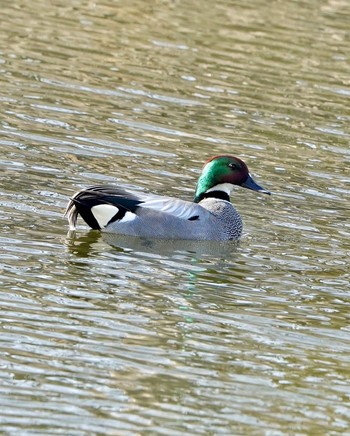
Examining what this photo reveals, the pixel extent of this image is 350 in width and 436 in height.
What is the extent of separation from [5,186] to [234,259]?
2.54 m

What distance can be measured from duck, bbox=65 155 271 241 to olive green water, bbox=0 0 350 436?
0.19m

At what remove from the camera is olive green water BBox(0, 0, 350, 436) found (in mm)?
7965

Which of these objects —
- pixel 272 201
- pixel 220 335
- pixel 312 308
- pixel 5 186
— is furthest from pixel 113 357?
pixel 272 201

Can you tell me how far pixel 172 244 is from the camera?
40.5 feet

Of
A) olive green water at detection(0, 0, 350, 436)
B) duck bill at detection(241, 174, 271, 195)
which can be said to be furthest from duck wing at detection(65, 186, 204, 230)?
duck bill at detection(241, 174, 271, 195)

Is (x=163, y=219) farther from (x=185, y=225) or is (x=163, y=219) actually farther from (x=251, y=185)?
(x=251, y=185)

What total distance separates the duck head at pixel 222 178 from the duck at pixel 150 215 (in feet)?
0.86

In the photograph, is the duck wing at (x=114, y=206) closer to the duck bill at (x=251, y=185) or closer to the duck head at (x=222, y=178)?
the duck head at (x=222, y=178)

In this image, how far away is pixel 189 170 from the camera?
14.7 metres

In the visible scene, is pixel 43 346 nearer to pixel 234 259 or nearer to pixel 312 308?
pixel 312 308

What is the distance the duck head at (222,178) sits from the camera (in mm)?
13133

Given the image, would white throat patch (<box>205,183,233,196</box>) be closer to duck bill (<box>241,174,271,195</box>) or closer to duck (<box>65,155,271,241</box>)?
duck bill (<box>241,174,271,195</box>)

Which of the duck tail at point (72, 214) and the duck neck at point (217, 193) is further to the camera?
the duck neck at point (217, 193)

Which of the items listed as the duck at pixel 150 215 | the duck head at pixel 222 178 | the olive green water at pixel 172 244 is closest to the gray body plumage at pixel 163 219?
the duck at pixel 150 215
